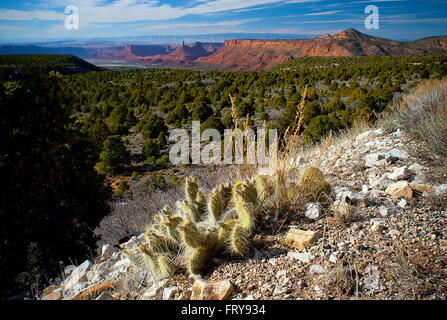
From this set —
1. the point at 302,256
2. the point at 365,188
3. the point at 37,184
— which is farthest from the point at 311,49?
the point at 302,256

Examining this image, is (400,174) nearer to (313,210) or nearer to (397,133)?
(313,210)

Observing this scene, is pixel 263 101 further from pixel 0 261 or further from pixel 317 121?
pixel 0 261

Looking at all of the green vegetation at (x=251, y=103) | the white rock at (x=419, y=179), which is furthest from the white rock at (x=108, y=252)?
the green vegetation at (x=251, y=103)

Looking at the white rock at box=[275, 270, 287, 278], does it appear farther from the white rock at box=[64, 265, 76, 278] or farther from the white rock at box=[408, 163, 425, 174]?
the white rock at box=[64, 265, 76, 278]

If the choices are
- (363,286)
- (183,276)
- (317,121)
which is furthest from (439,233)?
(317,121)

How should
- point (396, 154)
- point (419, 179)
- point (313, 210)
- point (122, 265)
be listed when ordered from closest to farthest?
point (313, 210)
point (122, 265)
point (419, 179)
point (396, 154)

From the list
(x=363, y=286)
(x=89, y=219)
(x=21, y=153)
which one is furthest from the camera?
(x=89, y=219)

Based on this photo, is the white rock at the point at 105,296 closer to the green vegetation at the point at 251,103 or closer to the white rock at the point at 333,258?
the white rock at the point at 333,258
